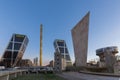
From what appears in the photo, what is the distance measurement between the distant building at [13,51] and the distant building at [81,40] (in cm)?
5774

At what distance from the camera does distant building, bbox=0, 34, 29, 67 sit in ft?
302

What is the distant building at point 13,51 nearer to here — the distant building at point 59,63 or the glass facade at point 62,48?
the glass facade at point 62,48

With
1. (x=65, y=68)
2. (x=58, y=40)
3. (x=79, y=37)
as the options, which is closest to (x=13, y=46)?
(x=58, y=40)

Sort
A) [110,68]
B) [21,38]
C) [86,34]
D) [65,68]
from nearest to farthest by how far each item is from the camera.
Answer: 1. [110,68]
2. [86,34]
3. [65,68]
4. [21,38]

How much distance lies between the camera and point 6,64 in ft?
300

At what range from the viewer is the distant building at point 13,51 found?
92.0 m

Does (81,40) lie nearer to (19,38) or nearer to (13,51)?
(13,51)

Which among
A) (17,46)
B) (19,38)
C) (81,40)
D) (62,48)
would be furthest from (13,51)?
(81,40)

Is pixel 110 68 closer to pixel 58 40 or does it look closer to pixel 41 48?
pixel 41 48

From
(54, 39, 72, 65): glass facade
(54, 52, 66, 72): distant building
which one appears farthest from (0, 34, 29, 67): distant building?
(54, 52, 66, 72): distant building

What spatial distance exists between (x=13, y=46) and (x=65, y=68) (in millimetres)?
54901

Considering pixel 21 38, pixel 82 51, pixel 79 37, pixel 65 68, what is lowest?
pixel 65 68

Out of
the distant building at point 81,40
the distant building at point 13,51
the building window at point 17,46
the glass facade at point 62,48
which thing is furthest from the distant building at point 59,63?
the glass facade at point 62,48

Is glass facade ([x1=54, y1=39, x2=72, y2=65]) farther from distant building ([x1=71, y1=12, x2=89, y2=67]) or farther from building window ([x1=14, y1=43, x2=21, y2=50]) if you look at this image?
distant building ([x1=71, y1=12, x2=89, y2=67])
